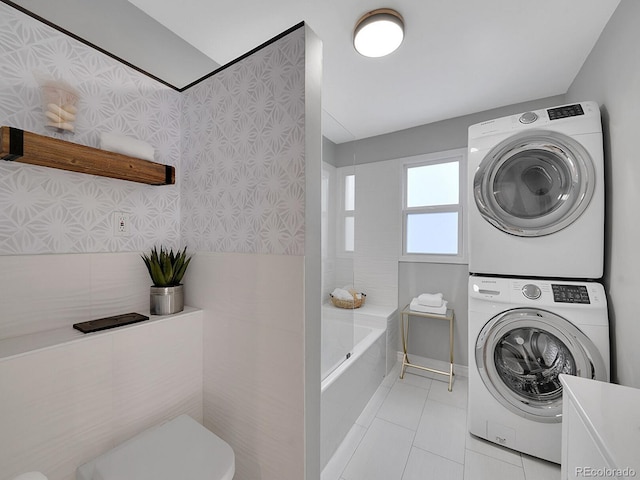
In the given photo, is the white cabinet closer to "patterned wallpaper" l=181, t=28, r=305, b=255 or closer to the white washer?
the white washer

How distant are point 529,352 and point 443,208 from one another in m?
1.54

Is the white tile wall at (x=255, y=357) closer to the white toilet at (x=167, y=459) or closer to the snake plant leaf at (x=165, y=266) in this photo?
the snake plant leaf at (x=165, y=266)

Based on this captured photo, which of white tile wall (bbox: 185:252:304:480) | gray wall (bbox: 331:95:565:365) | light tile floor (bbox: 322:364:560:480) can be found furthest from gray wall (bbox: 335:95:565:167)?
light tile floor (bbox: 322:364:560:480)

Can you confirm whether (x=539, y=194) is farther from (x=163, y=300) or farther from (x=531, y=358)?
(x=163, y=300)

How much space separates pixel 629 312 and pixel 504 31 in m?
1.68

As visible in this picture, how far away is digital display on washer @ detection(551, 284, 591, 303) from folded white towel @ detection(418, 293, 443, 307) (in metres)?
1.04

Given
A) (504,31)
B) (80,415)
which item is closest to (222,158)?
(80,415)

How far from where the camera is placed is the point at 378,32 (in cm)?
147

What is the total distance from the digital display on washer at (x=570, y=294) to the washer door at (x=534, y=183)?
13.1 inches

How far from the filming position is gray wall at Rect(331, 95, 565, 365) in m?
2.58

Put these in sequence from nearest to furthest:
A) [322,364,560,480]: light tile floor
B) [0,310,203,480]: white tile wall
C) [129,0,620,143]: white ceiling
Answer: [0,310,203,480]: white tile wall → [129,0,620,143]: white ceiling → [322,364,560,480]: light tile floor

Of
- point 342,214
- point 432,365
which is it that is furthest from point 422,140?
point 432,365

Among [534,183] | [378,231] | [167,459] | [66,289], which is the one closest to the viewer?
[167,459]

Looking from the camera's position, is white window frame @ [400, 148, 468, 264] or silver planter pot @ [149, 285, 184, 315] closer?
silver planter pot @ [149, 285, 184, 315]
